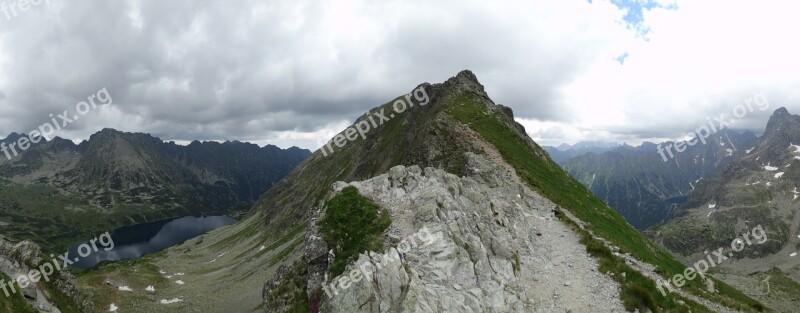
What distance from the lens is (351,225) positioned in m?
30.5

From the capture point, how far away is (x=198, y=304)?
93688mm

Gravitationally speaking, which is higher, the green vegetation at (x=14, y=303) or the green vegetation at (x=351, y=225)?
the green vegetation at (x=14, y=303)

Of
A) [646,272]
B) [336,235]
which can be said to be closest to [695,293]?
[646,272]

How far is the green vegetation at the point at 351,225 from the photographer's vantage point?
27184 mm

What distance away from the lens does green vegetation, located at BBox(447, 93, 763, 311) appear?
110 feet

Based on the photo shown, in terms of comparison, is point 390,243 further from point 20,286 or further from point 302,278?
point 20,286

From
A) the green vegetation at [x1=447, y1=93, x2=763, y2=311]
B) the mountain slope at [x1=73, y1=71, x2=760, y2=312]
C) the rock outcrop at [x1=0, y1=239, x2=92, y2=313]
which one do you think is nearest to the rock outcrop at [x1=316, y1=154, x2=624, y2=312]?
the mountain slope at [x1=73, y1=71, x2=760, y2=312]

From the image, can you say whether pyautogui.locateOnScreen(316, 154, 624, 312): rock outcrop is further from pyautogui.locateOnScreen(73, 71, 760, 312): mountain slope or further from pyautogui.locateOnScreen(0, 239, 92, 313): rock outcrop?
pyautogui.locateOnScreen(0, 239, 92, 313): rock outcrop

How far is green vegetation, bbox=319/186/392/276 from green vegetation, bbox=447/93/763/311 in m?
16.9

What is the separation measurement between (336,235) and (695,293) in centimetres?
2921

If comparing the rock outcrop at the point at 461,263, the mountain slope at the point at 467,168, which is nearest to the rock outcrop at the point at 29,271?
the mountain slope at the point at 467,168

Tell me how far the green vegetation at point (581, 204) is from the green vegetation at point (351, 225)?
55.4 ft

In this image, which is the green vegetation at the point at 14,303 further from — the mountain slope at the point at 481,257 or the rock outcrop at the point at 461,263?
the rock outcrop at the point at 461,263

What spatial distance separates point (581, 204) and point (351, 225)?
40896 mm
